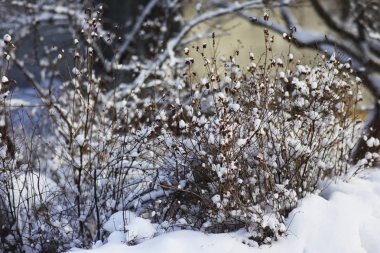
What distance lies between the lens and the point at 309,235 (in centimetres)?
456

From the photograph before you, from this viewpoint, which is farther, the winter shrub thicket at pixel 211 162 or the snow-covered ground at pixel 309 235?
the winter shrub thicket at pixel 211 162

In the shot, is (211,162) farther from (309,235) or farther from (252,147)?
(309,235)

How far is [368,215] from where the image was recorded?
16.2ft

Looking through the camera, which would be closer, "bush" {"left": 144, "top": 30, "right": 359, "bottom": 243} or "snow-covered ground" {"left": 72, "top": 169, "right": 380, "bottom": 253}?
"snow-covered ground" {"left": 72, "top": 169, "right": 380, "bottom": 253}

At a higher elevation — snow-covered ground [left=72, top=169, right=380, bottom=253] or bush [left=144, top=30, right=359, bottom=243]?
bush [left=144, top=30, right=359, bottom=243]

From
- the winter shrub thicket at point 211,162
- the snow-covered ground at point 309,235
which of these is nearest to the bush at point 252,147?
the winter shrub thicket at point 211,162

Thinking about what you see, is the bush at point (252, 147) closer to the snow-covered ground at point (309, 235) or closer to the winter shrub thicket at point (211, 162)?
the winter shrub thicket at point (211, 162)

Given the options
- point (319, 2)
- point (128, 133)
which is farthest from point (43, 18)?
point (128, 133)

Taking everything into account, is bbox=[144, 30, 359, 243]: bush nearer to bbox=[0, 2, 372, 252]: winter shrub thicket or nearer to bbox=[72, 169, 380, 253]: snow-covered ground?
bbox=[0, 2, 372, 252]: winter shrub thicket

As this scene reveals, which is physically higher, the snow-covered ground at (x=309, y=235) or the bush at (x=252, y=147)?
the bush at (x=252, y=147)

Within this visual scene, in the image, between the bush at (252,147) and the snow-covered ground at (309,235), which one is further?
the bush at (252,147)

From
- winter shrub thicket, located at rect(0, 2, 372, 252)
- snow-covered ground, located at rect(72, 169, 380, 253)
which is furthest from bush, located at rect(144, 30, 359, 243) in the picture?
snow-covered ground, located at rect(72, 169, 380, 253)

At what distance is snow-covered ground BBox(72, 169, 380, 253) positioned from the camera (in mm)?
4254

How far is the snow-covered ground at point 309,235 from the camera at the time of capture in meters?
4.25
